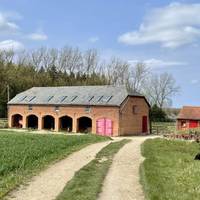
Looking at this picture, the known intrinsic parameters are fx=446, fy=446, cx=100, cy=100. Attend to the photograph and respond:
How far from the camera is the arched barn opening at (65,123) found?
200ft

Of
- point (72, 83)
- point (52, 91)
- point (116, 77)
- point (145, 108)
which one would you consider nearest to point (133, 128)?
point (145, 108)

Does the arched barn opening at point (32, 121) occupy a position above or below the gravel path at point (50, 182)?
above

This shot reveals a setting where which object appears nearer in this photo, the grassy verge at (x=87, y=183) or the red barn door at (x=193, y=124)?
the grassy verge at (x=87, y=183)

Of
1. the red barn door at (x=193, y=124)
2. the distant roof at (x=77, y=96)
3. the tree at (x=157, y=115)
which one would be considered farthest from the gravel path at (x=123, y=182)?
the tree at (x=157, y=115)

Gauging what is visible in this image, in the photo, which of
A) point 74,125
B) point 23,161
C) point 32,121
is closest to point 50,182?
point 23,161

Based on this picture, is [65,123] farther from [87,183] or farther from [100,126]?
[87,183]

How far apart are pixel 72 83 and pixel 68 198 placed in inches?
3118

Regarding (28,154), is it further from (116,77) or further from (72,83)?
(116,77)

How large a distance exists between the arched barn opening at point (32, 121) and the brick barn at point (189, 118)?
20950 mm

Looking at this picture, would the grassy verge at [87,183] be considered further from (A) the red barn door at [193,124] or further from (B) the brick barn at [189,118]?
(B) the brick barn at [189,118]

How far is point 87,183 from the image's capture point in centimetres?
1495

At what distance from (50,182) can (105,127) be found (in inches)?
1585

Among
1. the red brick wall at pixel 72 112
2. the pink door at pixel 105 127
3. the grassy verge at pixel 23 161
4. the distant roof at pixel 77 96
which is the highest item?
the distant roof at pixel 77 96

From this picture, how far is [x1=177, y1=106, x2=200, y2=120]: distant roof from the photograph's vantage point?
217ft
